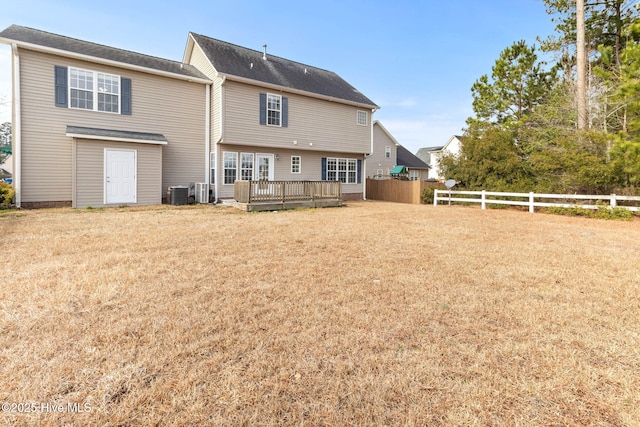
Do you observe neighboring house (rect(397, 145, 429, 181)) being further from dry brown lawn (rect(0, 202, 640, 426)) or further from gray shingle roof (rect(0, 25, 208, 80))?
dry brown lawn (rect(0, 202, 640, 426))

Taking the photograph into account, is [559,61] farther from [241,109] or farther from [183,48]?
[183,48]

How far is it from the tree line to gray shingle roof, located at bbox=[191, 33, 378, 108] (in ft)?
23.9

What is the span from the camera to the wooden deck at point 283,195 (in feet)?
39.9

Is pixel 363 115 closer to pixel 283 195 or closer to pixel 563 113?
pixel 283 195

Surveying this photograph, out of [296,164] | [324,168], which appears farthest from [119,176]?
[324,168]

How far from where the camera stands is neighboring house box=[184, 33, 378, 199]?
46.6ft

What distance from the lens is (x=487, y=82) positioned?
20.7 meters

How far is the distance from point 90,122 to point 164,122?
8.50 feet

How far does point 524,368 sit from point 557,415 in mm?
467

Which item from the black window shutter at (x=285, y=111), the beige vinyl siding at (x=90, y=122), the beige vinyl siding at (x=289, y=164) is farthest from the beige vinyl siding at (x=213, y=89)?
the black window shutter at (x=285, y=111)

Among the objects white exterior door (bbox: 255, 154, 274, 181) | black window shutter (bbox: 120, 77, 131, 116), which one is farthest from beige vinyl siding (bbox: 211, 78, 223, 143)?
black window shutter (bbox: 120, 77, 131, 116)

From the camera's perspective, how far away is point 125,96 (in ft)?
41.3

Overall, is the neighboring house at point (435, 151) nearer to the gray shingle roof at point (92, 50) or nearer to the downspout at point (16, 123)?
the gray shingle roof at point (92, 50)

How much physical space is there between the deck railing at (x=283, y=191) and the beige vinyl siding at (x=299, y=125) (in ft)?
9.71
